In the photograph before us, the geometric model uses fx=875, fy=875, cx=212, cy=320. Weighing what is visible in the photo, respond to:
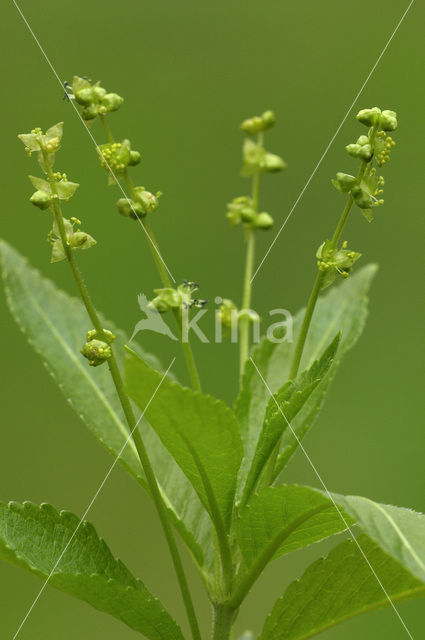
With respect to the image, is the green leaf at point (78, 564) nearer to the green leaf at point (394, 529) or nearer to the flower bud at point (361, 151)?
the green leaf at point (394, 529)

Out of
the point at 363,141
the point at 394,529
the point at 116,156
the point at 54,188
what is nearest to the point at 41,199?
the point at 54,188

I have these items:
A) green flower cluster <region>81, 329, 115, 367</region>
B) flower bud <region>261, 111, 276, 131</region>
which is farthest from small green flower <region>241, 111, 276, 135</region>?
green flower cluster <region>81, 329, 115, 367</region>

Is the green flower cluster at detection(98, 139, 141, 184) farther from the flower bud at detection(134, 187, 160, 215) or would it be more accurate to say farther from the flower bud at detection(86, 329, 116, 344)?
the flower bud at detection(86, 329, 116, 344)

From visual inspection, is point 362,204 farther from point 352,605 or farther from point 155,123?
point 155,123

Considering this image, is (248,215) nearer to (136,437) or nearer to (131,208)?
(131,208)

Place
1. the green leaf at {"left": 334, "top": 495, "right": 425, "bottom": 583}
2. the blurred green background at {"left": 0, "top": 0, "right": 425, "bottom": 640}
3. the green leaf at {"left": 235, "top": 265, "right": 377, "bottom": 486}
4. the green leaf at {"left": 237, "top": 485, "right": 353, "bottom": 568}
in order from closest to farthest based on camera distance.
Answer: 1. the green leaf at {"left": 334, "top": 495, "right": 425, "bottom": 583}
2. the green leaf at {"left": 237, "top": 485, "right": 353, "bottom": 568}
3. the green leaf at {"left": 235, "top": 265, "right": 377, "bottom": 486}
4. the blurred green background at {"left": 0, "top": 0, "right": 425, "bottom": 640}

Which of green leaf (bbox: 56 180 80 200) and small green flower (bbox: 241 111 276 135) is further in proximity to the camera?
small green flower (bbox: 241 111 276 135)
